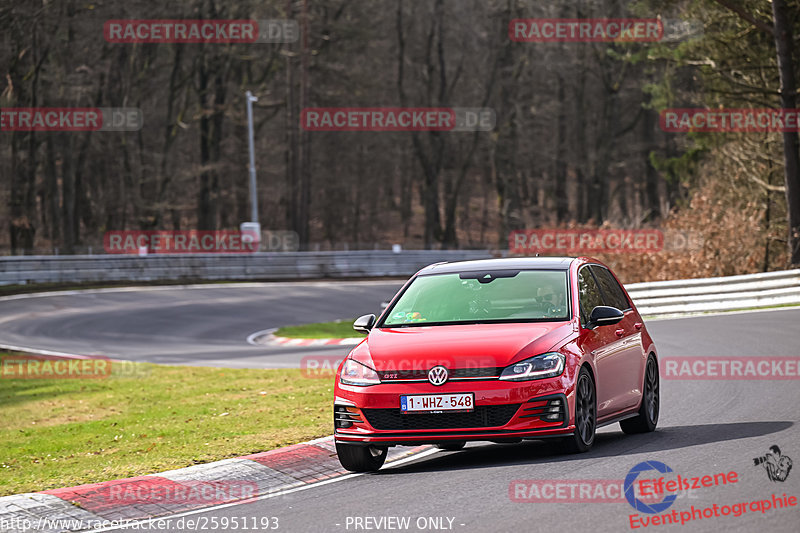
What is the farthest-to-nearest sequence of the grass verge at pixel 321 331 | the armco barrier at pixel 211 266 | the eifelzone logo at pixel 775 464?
the armco barrier at pixel 211 266 < the grass verge at pixel 321 331 < the eifelzone logo at pixel 775 464

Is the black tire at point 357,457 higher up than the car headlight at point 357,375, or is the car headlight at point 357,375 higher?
the car headlight at point 357,375

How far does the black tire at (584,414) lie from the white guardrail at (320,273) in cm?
1767

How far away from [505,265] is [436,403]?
2.06 meters

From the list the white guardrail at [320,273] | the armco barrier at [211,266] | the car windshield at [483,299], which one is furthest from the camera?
the armco barrier at [211,266]

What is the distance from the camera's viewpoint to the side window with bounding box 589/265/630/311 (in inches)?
428

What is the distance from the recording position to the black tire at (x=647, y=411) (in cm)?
1062

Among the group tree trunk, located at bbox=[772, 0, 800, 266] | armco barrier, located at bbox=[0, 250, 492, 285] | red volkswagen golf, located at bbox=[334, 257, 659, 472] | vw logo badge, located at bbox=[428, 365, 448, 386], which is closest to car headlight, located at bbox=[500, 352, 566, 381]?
red volkswagen golf, located at bbox=[334, 257, 659, 472]

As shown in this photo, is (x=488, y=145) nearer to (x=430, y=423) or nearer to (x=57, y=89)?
(x=57, y=89)

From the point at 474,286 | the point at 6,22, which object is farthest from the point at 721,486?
the point at 6,22

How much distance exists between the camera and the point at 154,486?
28.3 ft

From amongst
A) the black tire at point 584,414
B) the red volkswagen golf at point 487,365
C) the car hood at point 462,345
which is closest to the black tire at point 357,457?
the red volkswagen golf at point 487,365

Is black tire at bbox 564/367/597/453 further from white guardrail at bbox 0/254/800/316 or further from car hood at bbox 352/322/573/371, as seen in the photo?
white guardrail at bbox 0/254/800/316

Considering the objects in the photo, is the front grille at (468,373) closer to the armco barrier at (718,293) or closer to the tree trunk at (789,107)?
the armco barrier at (718,293)

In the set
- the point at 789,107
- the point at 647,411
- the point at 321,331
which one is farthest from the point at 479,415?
the point at 789,107
